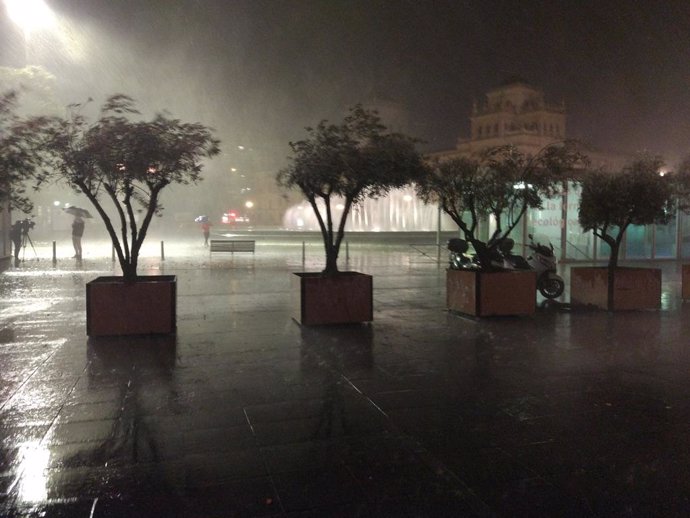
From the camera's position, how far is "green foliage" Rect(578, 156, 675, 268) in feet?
34.7

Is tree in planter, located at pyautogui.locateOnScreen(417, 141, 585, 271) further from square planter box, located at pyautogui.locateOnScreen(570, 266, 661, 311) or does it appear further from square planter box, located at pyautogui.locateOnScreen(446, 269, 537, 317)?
square planter box, located at pyautogui.locateOnScreen(570, 266, 661, 311)

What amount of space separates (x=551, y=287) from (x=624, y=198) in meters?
2.51

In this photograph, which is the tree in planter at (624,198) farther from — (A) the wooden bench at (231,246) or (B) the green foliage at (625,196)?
(A) the wooden bench at (231,246)

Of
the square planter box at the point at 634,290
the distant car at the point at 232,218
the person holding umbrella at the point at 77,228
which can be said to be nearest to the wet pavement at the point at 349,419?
the square planter box at the point at 634,290

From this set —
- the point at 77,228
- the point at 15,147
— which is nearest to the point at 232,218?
the point at 77,228

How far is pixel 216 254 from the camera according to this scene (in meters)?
25.1

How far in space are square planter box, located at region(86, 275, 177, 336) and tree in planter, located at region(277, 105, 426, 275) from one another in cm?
254

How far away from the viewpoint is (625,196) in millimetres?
10570

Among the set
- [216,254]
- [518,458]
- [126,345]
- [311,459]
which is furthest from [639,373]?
[216,254]

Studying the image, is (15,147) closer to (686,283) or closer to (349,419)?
(349,419)

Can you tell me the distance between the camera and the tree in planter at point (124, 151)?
8.24 m

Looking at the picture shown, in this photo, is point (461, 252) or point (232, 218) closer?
point (461, 252)

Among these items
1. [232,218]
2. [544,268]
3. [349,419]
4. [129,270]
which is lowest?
[349,419]

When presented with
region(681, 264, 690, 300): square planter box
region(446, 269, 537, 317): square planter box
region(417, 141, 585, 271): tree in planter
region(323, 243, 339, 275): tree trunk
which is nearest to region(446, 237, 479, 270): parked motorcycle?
region(417, 141, 585, 271): tree in planter
